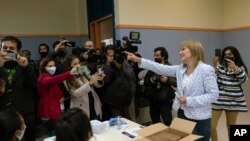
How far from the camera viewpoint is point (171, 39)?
4.52 m

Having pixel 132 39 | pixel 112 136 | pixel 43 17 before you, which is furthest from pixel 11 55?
pixel 43 17

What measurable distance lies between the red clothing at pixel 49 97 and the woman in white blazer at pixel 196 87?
1034mm

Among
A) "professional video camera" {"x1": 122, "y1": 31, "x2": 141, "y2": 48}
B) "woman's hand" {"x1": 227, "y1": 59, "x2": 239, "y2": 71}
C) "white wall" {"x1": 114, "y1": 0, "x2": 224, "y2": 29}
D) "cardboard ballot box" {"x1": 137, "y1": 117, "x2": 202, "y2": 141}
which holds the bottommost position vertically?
"cardboard ballot box" {"x1": 137, "y1": 117, "x2": 202, "y2": 141}

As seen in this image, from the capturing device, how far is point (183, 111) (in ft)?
6.26

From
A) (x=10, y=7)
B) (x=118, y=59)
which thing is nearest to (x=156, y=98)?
(x=118, y=59)

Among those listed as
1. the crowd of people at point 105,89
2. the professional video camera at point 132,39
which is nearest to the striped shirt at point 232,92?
the crowd of people at point 105,89

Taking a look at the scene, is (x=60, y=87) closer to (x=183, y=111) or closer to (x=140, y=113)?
(x=183, y=111)

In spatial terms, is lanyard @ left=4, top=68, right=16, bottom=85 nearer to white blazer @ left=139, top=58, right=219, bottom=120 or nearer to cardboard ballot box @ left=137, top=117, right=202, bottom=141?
cardboard ballot box @ left=137, top=117, right=202, bottom=141

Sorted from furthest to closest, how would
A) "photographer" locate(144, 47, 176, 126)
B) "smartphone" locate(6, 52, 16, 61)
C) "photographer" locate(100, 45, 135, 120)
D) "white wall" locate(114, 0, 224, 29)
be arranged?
"white wall" locate(114, 0, 224, 29) < "photographer" locate(144, 47, 176, 126) < "photographer" locate(100, 45, 135, 120) < "smartphone" locate(6, 52, 16, 61)

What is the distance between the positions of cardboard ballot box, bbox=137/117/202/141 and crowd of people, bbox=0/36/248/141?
0.21m

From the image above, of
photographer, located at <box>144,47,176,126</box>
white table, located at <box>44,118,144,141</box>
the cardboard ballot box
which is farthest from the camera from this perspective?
photographer, located at <box>144,47,176,126</box>

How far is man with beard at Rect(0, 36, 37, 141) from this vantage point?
1939 mm

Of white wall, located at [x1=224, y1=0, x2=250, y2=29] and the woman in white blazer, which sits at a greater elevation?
white wall, located at [x1=224, y1=0, x2=250, y2=29]

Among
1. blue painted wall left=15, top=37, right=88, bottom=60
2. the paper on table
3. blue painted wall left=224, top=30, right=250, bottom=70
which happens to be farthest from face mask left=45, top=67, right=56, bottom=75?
blue painted wall left=224, top=30, right=250, bottom=70
